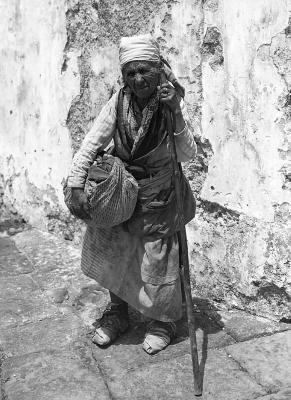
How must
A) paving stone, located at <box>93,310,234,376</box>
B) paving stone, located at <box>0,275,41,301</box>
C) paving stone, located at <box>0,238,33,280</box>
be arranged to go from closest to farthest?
paving stone, located at <box>93,310,234,376</box> → paving stone, located at <box>0,275,41,301</box> → paving stone, located at <box>0,238,33,280</box>

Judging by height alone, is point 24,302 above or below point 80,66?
below

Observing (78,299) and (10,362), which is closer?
(10,362)

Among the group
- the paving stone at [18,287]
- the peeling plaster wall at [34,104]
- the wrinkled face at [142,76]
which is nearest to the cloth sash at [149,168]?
the wrinkled face at [142,76]

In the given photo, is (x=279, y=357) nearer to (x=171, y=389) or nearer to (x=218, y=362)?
(x=218, y=362)

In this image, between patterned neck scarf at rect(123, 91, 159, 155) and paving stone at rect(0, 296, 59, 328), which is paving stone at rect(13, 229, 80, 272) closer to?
paving stone at rect(0, 296, 59, 328)

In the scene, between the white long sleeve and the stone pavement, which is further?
the white long sleeve

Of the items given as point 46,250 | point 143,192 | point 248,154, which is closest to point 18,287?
point 46,250

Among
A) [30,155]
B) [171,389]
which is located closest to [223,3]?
[171,389]

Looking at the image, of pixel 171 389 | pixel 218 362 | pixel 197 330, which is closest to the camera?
pixel 171 389

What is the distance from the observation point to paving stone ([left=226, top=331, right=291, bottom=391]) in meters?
3.17

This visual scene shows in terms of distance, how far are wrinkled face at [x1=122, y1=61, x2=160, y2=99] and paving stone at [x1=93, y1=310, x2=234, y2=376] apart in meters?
1.43

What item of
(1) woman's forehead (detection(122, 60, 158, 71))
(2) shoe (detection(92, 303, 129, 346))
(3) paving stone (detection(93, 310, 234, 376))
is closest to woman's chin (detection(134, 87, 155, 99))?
(1) woman's forehead (detection(122, 60, 158, 71))

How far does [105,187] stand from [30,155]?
2.72 m

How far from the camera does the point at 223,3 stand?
374 centimetres
